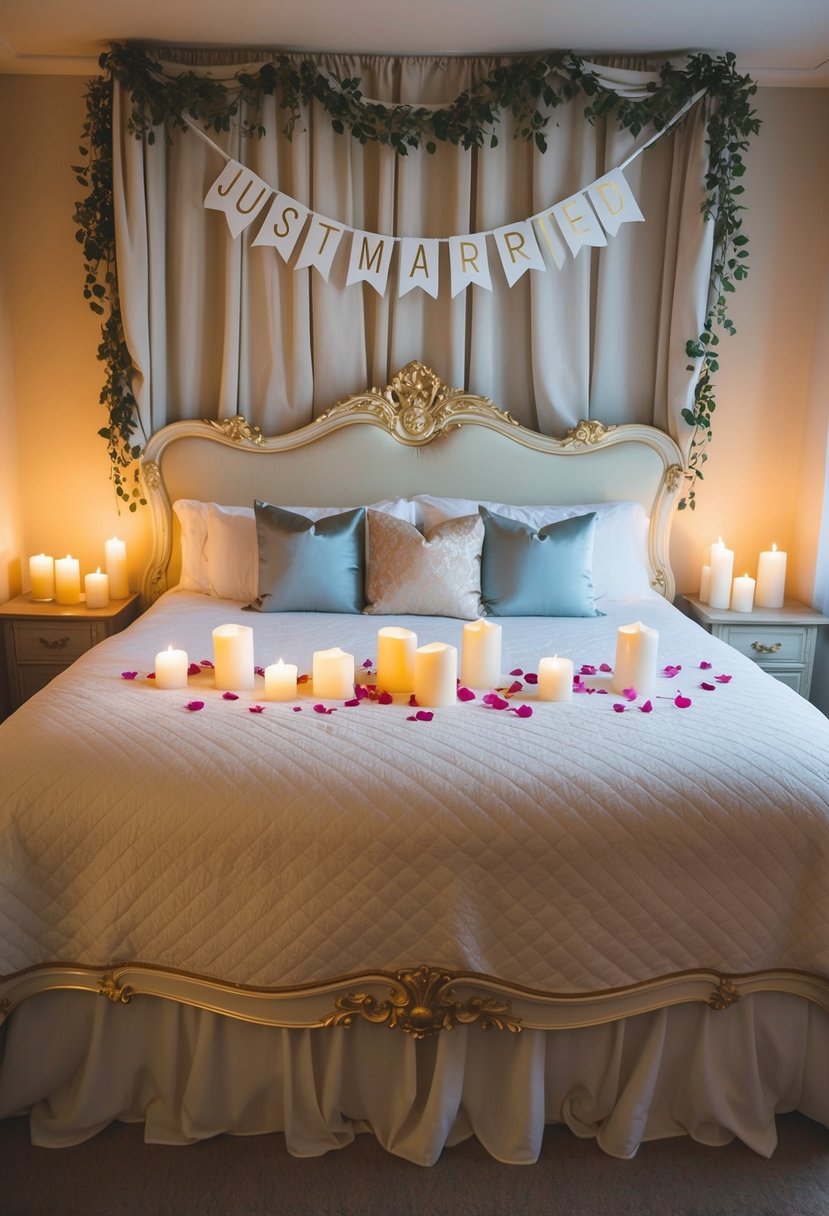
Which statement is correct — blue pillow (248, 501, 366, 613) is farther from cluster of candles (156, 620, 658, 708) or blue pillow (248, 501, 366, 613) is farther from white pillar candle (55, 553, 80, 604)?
white pillar candle (55, 553, 80, 604)

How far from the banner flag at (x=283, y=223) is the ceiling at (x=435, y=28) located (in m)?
0.50

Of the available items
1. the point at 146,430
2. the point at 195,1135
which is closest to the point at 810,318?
the point at 146,430

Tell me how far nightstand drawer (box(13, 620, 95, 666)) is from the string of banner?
152 centimetres

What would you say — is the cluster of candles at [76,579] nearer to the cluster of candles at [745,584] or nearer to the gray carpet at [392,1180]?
the gray carpet at [392,1180]

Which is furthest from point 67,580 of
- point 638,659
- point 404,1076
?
point 404,1076

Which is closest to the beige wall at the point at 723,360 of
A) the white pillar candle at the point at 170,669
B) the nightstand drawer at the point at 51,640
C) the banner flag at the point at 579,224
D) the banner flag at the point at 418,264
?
the nightstand drawer at the point at 51,640

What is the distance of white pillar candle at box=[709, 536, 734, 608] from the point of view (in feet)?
11.5

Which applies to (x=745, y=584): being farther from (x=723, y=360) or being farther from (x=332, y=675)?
(x=332, y=675)

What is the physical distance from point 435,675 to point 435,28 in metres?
2.23

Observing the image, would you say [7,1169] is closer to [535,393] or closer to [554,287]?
[535,393]

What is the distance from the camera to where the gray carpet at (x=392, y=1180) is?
1.67m

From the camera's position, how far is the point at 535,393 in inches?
140

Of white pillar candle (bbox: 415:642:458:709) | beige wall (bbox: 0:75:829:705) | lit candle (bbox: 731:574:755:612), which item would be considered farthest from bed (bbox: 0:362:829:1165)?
beige wall (bbox: 0:75:829:705)

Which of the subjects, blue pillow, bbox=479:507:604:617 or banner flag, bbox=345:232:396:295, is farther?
banner flag, bbox=345:232:396:295
